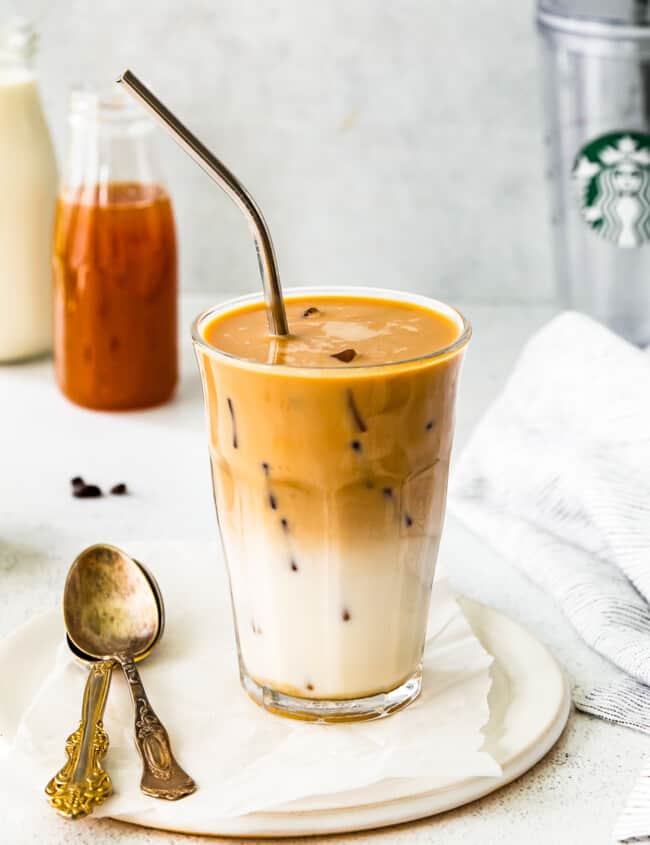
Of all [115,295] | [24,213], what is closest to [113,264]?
[115,295]

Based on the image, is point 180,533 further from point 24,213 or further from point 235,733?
point 24,213

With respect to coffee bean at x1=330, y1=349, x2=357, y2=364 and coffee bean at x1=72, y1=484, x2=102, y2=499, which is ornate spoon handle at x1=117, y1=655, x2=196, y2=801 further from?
coffee bean at x1=72, y1=484, x2=102, y2=499

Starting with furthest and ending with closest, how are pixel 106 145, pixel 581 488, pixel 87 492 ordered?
1. pixel 106 145
2. pixel 87 492
3. pixel 581 488

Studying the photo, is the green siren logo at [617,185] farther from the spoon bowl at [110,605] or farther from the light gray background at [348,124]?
the spoon bowl at [110,605]

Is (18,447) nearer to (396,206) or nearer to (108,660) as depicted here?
(108,660)

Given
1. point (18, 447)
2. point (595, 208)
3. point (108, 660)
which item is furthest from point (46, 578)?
point (595, 208)

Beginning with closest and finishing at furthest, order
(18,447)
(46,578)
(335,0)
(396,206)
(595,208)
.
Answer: (46,578) → (18,447) → (595,208) → (335,0) → (396,206)
